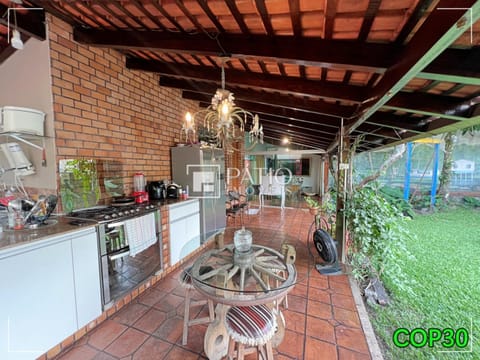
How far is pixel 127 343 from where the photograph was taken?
1.61m

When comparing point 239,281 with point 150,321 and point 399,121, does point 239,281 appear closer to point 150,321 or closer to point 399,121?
point 150,321

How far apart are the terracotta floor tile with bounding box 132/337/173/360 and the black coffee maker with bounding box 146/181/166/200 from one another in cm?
172

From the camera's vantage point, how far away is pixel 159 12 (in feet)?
5.22

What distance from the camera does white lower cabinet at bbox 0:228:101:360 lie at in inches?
48.6

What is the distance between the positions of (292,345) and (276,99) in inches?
108

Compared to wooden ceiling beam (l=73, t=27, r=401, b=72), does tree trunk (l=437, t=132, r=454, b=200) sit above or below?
below

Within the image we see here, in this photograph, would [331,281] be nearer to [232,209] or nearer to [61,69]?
[232,209]

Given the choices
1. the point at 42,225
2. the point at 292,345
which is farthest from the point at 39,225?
the point at 292,345

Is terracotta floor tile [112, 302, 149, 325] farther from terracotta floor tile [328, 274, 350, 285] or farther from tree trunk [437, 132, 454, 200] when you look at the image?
tree trunk [437, 132, 454, 200]

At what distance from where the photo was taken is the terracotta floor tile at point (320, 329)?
166 centimetres

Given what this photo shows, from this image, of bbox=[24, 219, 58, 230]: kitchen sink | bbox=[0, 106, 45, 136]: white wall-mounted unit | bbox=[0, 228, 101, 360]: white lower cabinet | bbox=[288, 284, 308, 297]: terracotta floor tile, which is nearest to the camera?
bbox=[0, 228, 101, 360]: white lower cabinet

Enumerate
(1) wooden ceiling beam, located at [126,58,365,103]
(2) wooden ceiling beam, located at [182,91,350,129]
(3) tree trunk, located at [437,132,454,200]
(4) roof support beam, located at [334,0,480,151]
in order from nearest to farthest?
(4) roof support beam, located at [334,0,480,151] → (1) wooden ceiling beam, located at [126,58,365,103] → (2) wooden ceiling beam, located at [182,91,350,129] → (3) tree trunk, located at [437,132,454,200]

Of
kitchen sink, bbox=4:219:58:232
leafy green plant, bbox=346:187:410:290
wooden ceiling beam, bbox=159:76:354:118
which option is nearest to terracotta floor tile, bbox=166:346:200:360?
kitchen sink, bbox=4:219:58:232

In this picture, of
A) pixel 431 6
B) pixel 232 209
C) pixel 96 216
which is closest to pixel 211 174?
pixel 232 209
